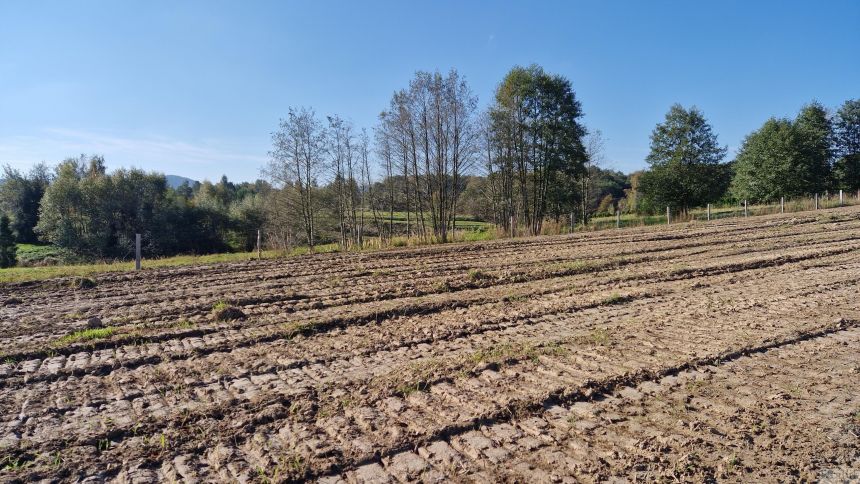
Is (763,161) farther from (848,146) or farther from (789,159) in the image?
(848,146)

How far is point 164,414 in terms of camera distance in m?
3.70

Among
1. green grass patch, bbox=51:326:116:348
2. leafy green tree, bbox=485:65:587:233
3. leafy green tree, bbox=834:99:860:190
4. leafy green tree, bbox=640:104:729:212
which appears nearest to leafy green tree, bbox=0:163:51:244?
leafy green tree, bbox=485:65:587:233

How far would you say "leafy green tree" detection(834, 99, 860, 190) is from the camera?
3794 centimetres

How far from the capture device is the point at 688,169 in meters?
37.0

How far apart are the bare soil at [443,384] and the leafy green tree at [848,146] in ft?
127

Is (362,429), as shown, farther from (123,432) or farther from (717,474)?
(717,474)

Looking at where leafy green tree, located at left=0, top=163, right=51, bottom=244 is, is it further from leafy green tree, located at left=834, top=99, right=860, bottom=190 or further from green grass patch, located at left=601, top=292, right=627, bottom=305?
leafy green tree, located at left=834, top=99, right=860, bottom=190

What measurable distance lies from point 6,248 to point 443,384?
1434 inches

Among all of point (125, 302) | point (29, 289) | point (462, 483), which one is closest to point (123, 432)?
point (462, 483)

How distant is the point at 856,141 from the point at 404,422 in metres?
50.4

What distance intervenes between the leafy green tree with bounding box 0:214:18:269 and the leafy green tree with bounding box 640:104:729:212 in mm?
43518

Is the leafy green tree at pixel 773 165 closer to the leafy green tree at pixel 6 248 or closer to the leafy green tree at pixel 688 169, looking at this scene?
the leafy green tree at pixel 688 169

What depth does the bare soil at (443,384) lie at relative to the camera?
9.64ft

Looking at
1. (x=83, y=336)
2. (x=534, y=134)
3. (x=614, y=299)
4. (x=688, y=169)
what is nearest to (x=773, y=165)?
(x=688, y=169)
